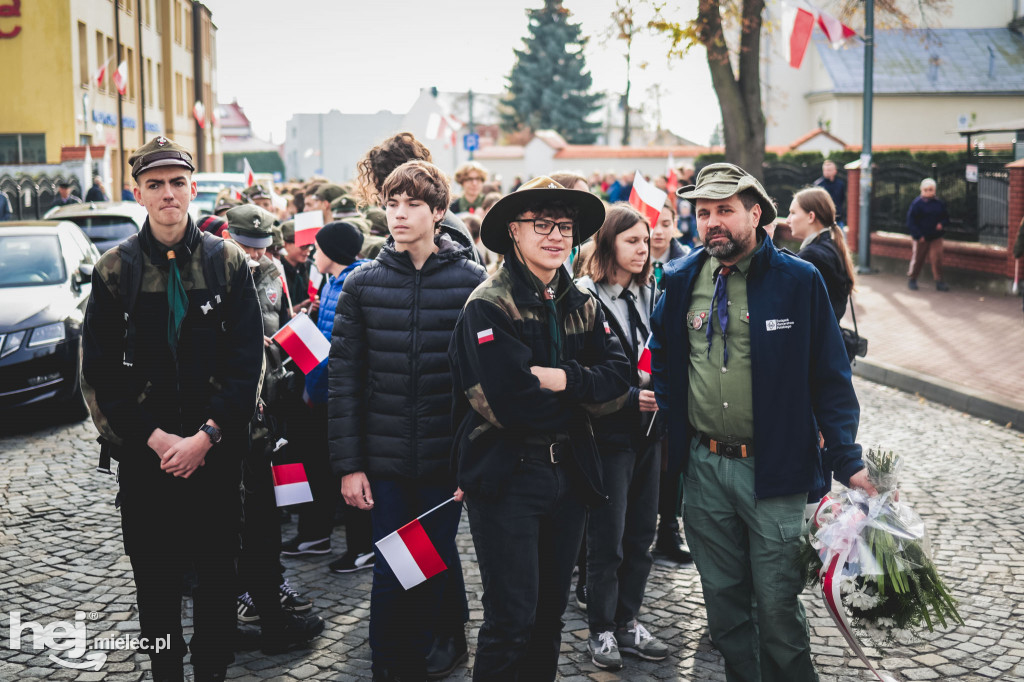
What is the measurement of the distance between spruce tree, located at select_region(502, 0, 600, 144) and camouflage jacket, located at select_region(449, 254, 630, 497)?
6017 cm

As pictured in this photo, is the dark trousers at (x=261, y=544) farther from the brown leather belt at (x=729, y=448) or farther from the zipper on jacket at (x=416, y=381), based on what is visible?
the brown leather belt at (x=729, y=448)

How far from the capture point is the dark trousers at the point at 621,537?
4344mm

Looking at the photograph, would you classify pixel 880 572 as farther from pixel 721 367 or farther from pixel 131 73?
pixel 131 73

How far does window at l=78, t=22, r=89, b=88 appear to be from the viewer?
34.1 meters

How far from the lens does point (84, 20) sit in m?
34.6

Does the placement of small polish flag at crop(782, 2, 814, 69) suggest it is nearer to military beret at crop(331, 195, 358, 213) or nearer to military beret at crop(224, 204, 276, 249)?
military beret at crop(331, 195, 358, 213)

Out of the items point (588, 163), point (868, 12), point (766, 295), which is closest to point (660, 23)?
point (868, 12)

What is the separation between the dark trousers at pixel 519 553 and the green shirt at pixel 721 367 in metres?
0.61

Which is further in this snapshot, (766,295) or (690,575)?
(690,575)

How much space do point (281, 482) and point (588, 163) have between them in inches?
1784

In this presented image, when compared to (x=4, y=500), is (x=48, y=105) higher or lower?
higher

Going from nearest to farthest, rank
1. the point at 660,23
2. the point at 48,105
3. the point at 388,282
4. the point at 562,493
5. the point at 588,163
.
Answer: the point at 562,493
the point at 388,282
the point at 660,23
the point at 48,105
the point at 588,163

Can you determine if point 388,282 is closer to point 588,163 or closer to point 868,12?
point 868,12

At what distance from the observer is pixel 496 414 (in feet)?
10.6
